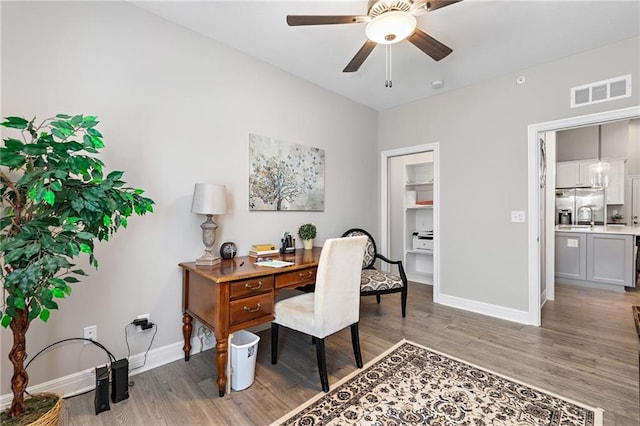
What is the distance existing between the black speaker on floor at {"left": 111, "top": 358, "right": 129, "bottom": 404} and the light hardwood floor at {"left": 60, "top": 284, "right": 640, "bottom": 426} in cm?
5

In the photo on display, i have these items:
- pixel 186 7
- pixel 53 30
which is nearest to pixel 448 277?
pixel 186 7

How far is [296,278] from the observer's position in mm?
2260

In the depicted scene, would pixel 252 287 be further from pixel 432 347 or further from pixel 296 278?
pixel 432 347

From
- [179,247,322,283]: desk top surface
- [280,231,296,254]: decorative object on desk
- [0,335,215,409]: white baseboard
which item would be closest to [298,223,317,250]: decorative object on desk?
[280,231,296,254]: decorative object on desk

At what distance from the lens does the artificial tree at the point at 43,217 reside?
43.9 inches

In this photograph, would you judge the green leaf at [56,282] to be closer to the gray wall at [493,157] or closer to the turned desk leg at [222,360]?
the turned desk leg at [222,360]

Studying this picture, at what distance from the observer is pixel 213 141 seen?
8.20 feet

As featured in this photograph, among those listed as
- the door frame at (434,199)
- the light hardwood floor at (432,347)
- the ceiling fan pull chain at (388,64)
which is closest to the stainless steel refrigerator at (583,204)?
the light hardwood floor at (432,347)

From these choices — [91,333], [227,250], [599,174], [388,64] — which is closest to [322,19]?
[388,64]

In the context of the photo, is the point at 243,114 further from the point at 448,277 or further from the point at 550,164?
the point at 550,164

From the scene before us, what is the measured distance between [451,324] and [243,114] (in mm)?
3040

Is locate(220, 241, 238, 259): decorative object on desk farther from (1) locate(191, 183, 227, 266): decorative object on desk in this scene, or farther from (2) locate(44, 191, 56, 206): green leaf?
(2) locate(44, 191, 56, 206): green leaf

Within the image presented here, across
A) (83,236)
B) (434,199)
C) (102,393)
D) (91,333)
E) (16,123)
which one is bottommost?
(102,393)

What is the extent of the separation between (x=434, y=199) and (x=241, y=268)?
2.76m
